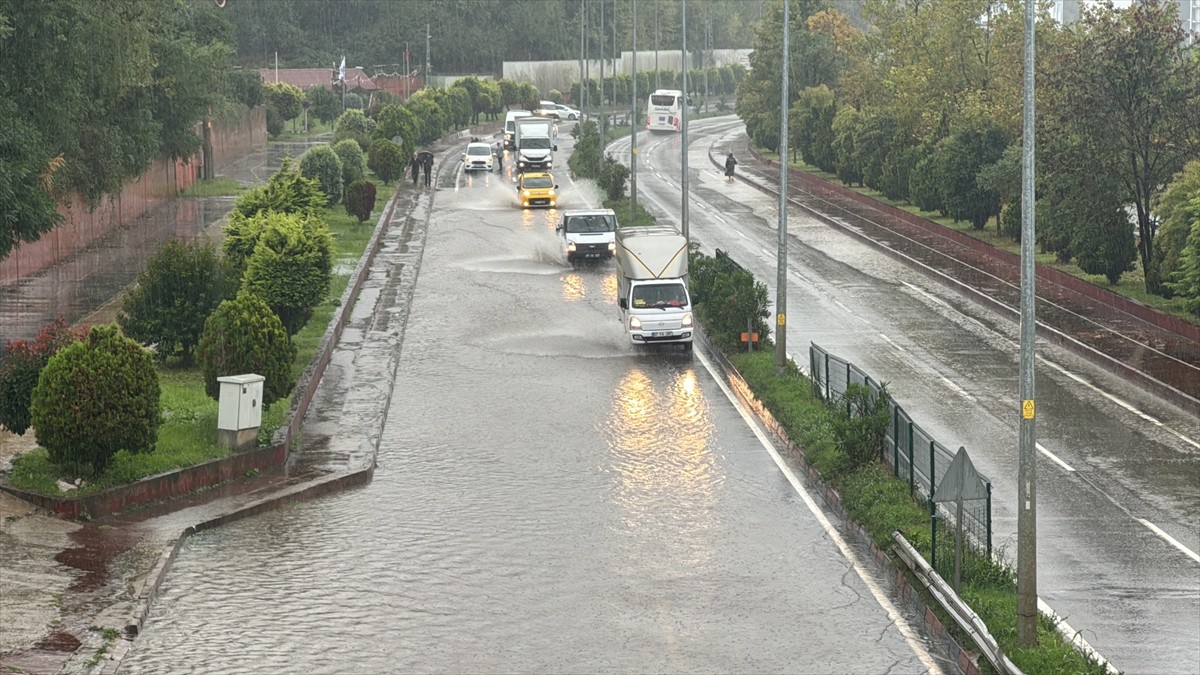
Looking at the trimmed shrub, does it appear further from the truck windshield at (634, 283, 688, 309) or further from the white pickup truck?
the truck windshield at (634, 283, 688, 309)

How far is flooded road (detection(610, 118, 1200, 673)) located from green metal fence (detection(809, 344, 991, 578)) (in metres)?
0.96

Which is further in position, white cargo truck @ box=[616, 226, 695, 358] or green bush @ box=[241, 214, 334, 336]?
white cargo truck @ box=[616, 226, 695, 358]

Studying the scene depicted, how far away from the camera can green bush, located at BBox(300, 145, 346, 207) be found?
58.7m

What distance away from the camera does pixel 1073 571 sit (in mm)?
19109

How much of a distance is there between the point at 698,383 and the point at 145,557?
14156mm

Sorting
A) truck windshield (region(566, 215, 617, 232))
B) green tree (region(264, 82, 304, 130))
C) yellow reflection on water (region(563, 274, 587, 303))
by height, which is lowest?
yellow reflection on water (region(563, 274, 587, 303))

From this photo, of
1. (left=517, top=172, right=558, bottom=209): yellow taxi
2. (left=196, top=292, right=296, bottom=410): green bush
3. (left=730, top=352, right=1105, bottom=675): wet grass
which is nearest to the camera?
(left=730, top=352, right=1105, bottom=675): wet grass

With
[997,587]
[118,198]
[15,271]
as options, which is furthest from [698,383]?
[118,198]

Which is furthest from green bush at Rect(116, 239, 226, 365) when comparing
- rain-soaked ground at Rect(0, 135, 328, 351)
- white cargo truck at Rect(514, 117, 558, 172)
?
white cargo truck at Rect(514, 117, 558, 172)

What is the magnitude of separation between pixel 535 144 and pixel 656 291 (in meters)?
46.2

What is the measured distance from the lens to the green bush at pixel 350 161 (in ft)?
209

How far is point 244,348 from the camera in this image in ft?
82.3

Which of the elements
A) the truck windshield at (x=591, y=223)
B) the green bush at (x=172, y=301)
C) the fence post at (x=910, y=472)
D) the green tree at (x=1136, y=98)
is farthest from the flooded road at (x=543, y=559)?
the truck windshield at (x=591, y=223)

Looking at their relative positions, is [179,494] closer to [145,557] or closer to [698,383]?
[145,557]
